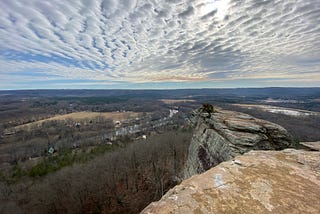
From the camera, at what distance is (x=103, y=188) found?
37.6 m

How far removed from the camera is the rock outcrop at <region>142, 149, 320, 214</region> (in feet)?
15.0

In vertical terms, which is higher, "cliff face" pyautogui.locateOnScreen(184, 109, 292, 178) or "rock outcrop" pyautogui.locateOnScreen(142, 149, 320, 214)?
"rock outcrop" pyautogui.locateOnScreen(142, 149, 320, 214)

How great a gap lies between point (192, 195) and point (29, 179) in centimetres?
5175

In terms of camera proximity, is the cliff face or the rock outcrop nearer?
the rock outcrop

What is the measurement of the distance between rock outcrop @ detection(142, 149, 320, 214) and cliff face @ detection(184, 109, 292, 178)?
5.65 metres

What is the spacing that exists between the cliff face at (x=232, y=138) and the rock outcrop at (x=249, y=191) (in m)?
5.65

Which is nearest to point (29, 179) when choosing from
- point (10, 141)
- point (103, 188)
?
point (103, 188)

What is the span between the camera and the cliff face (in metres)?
12.8

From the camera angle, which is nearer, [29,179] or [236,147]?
[236,147]

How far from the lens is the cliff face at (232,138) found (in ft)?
41.9

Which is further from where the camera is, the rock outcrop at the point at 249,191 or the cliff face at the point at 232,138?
the cliff face at the point at 232,138

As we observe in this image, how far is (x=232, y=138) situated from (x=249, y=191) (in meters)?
8.72

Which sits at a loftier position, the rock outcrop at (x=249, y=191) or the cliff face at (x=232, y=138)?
the rock outcrop at (x=249, y=191)

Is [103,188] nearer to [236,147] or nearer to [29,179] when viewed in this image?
[29,179]
